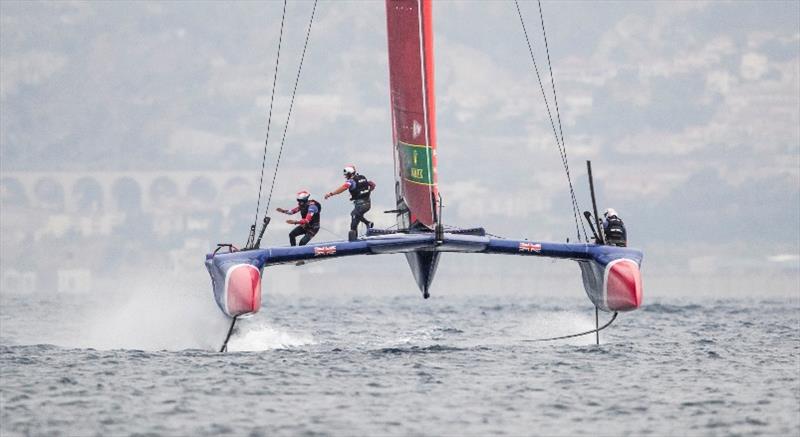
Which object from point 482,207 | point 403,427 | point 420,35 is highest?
point 482,207

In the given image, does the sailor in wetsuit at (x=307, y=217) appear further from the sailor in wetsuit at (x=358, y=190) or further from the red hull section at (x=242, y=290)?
the red hull section at (x=242, y=290)

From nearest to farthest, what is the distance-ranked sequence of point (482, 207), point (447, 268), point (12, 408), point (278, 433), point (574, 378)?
point (278, 433)
point (12, 408)
point (574, 378)
point (447, 268)
point (482, 207)

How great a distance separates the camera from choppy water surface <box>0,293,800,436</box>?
16.2 meters

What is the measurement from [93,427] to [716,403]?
5951 millimetres

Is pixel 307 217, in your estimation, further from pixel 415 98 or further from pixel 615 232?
pixel 615 232

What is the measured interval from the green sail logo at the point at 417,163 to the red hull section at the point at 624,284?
2.33 metres

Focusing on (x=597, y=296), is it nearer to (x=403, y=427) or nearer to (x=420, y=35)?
(x=420, y=35)

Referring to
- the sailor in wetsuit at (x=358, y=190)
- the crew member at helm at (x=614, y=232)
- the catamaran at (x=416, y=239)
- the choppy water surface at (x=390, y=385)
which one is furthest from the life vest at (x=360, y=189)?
the crew member at helm at (x=614, y=232)

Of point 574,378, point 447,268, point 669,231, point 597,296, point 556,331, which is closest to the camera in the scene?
point 574,378

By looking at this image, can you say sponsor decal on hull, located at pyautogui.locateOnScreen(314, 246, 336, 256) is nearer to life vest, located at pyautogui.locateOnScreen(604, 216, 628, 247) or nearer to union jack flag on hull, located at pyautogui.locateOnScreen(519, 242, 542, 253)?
union jack flag on hull, located at pyautogui.locateOnScreen(519, 242, 542, 253)

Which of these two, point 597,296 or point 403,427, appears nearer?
point 403,427

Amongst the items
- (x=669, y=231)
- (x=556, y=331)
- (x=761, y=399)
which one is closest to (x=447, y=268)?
→ (x=669, y=231)

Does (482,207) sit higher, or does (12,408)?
(482,207)

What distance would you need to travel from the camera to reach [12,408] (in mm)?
16922
